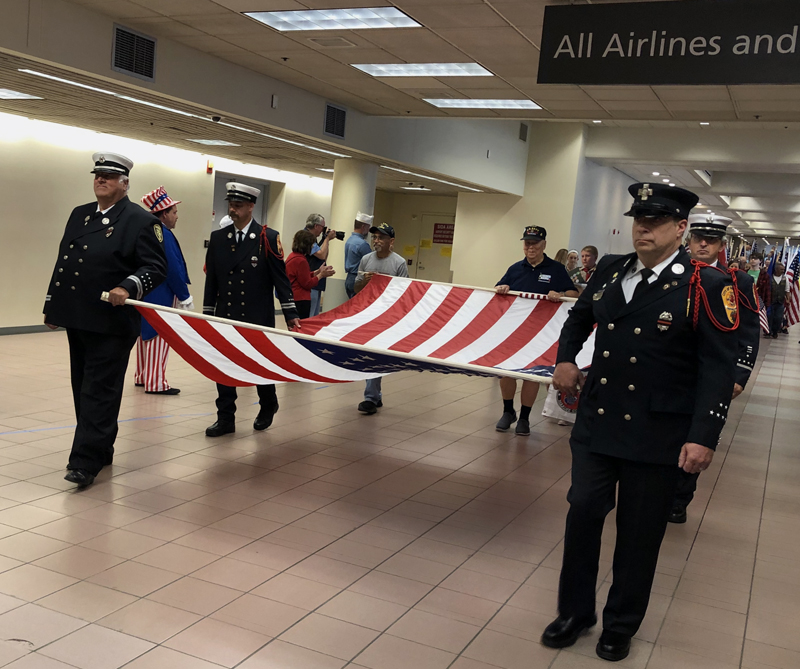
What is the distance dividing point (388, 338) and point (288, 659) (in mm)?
3322

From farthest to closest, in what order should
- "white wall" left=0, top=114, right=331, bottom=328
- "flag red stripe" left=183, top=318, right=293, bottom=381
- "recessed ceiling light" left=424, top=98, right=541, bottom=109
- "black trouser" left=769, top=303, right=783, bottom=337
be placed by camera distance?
"black trouser" left=769, top=303, right=783, bottom=337
"white wall" left=0, top=114, right=331, bottom=328
"recessed ceiling light" left=424, top=98, right=541, bottom=109
"flag red stripe" left=183, top=318, right=293, bottom=381

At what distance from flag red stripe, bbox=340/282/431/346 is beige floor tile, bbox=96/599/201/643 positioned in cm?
299

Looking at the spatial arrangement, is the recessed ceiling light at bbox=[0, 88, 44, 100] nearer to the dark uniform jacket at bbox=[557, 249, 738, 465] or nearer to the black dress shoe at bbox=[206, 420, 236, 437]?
the black dress shoe at bbox=[206, 420, 236, 437]

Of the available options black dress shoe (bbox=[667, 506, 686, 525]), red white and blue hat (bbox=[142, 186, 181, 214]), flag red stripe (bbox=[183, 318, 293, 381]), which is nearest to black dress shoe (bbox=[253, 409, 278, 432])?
flag red stripe (bbox=[183, 318, 293, 381])

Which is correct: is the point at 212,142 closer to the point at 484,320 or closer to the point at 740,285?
the point at 484,320

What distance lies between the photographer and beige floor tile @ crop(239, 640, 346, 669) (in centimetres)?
260

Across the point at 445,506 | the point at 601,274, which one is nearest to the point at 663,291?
the point at 601,274

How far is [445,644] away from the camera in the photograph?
2.85 meters

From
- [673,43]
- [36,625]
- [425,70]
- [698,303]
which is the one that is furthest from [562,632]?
[425,70]

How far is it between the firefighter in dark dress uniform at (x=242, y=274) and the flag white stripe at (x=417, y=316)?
816 millimetres

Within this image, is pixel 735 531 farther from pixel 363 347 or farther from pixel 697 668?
pixel 363 347

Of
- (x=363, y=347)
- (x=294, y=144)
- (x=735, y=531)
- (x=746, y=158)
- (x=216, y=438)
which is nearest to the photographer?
(x=363, y=347)

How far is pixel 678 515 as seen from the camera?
4.44 meters

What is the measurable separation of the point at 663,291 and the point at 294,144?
25.8ft
